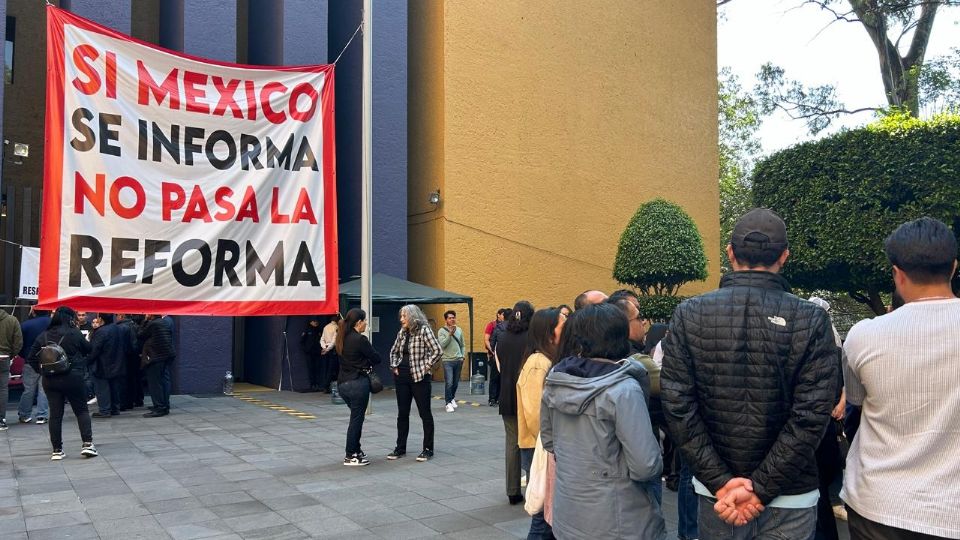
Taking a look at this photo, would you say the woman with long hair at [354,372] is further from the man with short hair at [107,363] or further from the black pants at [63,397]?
the man with short hair at [107,363]

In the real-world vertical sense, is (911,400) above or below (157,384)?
above

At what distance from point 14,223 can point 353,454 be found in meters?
12.8

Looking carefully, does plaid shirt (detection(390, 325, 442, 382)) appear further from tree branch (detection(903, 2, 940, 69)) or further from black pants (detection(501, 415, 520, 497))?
tree branch (detection(903, 2, 940, 69))

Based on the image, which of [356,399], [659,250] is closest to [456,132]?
[659,250]

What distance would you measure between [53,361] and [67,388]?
0.39 metres

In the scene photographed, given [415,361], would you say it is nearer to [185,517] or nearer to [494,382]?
[185,517]

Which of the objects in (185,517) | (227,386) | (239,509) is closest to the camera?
(185,517)

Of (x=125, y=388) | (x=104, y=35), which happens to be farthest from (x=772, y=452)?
(x=125, y=388)

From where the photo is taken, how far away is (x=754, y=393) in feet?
8.92

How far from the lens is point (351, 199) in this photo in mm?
17297

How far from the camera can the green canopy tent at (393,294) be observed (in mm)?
14305

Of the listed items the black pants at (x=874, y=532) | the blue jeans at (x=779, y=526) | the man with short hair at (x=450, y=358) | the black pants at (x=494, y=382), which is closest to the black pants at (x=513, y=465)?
the blue jeans at (x=779, y=526)

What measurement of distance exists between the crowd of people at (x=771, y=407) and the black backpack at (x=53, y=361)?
6749 millimetres

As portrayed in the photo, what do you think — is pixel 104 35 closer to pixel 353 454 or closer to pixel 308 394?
pixel 353 454
